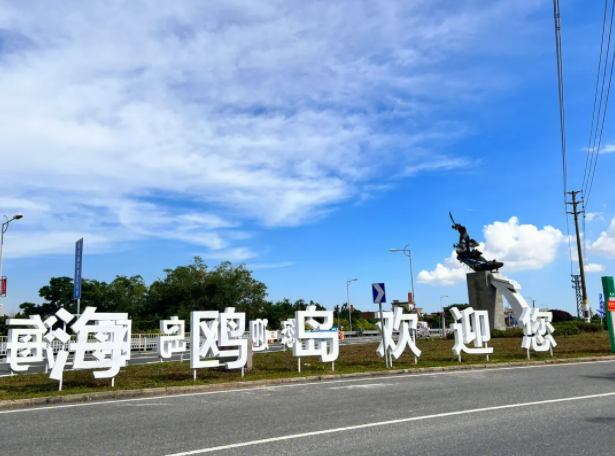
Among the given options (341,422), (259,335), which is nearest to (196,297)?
→ (259,335)

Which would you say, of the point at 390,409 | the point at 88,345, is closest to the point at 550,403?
the point at 390,409

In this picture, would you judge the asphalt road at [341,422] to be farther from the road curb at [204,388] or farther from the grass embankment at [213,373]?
the grass embankment at [213,373]

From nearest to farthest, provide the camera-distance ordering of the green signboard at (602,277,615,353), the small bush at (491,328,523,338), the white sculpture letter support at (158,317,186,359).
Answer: the white sculpture letter support at (158,317,186,359), the green signboard at (602,277,615,353), the small bush at (491,328,523,338)

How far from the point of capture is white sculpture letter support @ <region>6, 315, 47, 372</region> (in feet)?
52.6

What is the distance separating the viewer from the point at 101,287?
223 ft

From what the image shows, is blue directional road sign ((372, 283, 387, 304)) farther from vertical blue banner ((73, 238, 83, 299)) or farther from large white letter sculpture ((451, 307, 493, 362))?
vertical blue banner ((73, 238, 83, 299))

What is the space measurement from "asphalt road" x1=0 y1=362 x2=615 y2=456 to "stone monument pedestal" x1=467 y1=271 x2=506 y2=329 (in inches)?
944

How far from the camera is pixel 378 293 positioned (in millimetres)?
15625

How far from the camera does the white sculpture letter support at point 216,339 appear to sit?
43.9 ft

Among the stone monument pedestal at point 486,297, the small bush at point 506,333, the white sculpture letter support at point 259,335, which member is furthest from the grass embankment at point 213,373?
the stone monument pedestal at point 486,297

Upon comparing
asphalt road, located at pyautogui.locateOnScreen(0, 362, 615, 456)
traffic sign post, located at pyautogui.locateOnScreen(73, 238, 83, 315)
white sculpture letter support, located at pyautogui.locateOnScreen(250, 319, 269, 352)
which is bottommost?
asphalt road, located at pyautogui.locateOnScreen(0, 362, 615, 456)

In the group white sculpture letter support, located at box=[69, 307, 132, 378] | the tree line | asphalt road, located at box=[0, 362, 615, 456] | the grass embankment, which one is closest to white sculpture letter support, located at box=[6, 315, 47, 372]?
the grass embankment

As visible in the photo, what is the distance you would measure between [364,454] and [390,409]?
295 cm

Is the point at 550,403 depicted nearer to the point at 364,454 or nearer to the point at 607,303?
the point at 364,454
